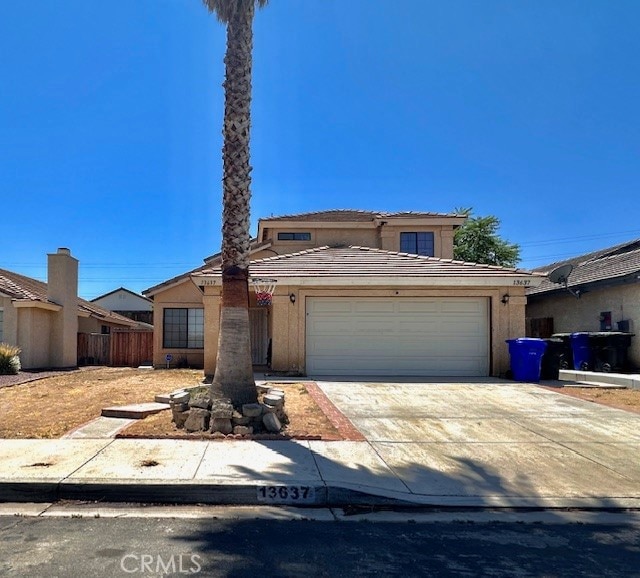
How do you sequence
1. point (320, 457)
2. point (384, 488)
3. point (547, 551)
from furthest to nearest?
point (320, 457)
point (384, 488)
point (547, 551)

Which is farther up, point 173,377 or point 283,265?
point 283,265

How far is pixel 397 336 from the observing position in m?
14.6

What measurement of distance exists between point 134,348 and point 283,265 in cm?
1180

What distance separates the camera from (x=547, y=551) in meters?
4.31

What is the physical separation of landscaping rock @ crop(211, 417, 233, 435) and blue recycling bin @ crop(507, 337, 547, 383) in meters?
9.02

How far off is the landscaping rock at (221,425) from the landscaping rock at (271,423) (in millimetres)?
516

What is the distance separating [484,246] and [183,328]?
24.0m

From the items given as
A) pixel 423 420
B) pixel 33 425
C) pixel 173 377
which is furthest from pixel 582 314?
pixel 33 425

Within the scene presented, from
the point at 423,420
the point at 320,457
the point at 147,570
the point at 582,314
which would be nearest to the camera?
the point at 147,570

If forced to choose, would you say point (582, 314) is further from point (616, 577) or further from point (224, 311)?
point (616, 577)

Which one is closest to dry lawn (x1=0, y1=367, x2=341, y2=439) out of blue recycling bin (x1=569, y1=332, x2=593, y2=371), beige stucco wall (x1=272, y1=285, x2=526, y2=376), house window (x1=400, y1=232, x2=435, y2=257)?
beige stucco wall (x1=272, y1=285, x2=526, y2=376)

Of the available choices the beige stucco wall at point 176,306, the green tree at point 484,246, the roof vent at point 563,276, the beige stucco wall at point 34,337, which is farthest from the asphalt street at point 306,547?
the green tree at point 484,246

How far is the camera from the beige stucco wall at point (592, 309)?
1584 centimetres

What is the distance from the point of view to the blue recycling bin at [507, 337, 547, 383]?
44.5ft
